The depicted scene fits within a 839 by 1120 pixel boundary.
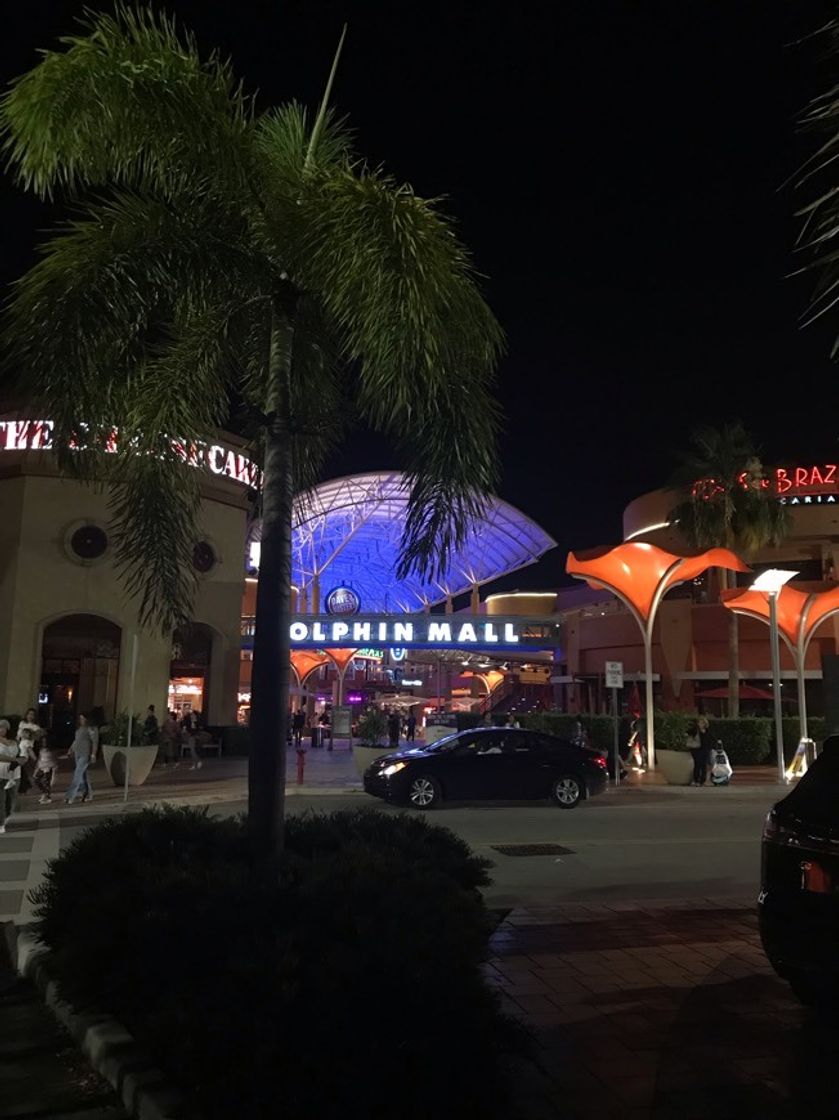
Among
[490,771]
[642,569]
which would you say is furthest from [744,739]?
[490,771]

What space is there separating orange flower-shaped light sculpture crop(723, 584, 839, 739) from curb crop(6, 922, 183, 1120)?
83.9 feet

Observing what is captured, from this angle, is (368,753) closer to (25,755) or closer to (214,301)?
(25,755)

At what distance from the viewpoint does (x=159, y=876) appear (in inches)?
196

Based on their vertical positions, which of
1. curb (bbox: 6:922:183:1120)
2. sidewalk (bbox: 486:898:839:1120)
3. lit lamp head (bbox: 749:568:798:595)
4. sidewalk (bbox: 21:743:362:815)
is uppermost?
lit lamp head (bbox: 749:568:798:595)

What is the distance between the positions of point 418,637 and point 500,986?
39189 millimetres

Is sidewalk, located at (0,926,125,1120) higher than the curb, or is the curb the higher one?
the curb

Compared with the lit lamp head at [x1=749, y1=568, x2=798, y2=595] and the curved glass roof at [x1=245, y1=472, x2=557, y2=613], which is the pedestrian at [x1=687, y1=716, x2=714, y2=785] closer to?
the lit lamp head at [x1=749, y1=568, x2=798, y2=595]

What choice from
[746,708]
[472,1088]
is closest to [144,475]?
[472,1088]

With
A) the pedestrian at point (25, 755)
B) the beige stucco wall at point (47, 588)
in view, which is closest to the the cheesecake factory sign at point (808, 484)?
the beige stucco wall at point (47, 588)

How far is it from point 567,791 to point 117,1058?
13.9 m

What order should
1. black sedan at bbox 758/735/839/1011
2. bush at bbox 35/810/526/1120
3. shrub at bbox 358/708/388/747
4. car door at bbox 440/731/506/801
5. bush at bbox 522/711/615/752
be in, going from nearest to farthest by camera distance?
bush at bbox 35/810/526/1120 < black sedan at bbox 758/735/839/1011 < car door at bbox 440/731/506/801 < shrub at bbox 358/708/388/747 < bush at bbox 522/711/615/752

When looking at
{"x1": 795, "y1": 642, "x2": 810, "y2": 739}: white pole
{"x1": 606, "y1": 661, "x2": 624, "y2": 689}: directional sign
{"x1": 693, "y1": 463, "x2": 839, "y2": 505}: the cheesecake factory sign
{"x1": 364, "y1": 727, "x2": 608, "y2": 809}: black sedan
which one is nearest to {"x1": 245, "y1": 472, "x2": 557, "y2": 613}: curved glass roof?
{"x1": 693, "y1": 463, "x2": 839, "y2": 505}: the cheesecake factory sign

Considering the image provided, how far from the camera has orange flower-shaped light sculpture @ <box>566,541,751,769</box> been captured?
26645 mm

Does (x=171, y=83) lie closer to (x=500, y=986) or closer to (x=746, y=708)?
(x=500, y=986)
